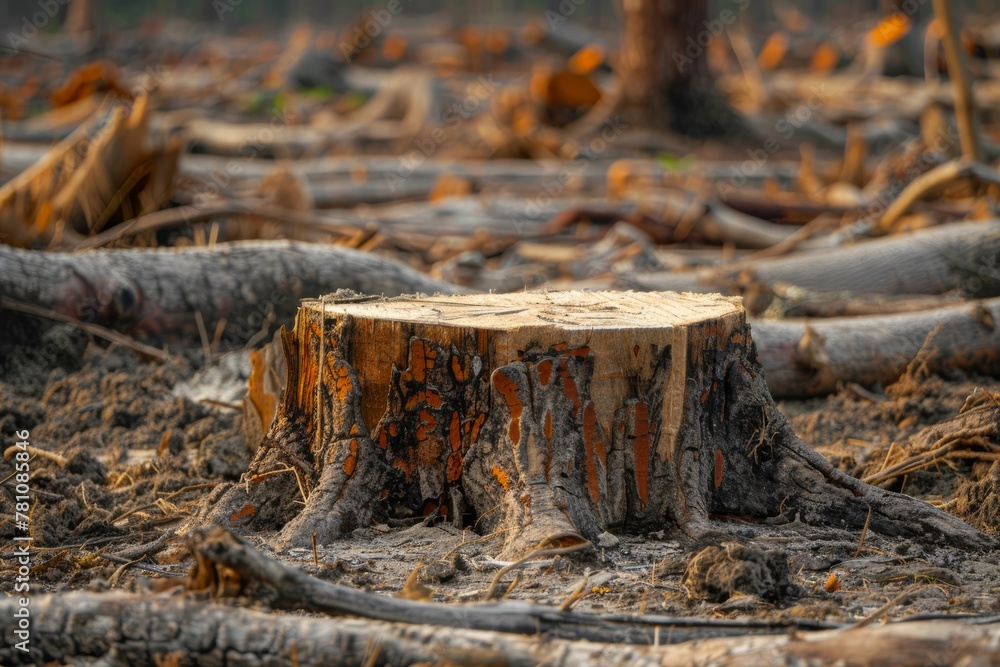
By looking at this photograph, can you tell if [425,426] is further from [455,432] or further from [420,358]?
[420,358]

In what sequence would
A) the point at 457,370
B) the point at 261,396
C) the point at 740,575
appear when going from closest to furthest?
the point at 740,575 < the point at 457,370 < the point at 261,396

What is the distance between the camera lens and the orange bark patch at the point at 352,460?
3002 mm

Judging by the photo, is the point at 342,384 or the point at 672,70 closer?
the point at 342,384

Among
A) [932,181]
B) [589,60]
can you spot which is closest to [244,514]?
[932,181]

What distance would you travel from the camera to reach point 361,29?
19.2m

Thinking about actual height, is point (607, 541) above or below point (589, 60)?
below

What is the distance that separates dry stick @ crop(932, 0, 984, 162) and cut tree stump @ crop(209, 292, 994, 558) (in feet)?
16.6

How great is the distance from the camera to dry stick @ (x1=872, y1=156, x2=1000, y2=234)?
24.0 ft

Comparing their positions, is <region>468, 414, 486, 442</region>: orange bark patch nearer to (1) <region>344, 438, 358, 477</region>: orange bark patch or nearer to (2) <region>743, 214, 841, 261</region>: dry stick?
(1) <region>344, 438, 358, 477</region>: orange bark patch

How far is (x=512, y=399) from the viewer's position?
9.50 feet

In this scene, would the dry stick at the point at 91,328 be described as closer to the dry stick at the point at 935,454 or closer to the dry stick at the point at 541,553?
the dry stick at the point at 541,553

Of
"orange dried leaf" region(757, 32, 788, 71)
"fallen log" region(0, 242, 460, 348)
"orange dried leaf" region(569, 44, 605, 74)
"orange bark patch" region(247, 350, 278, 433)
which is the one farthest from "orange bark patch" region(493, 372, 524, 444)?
"orange dried leaf" region(757, 32, 788, 71)

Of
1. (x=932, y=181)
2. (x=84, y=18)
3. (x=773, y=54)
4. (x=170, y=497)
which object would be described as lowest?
(x=170, y=497)

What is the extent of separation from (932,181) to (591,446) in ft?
18.0
